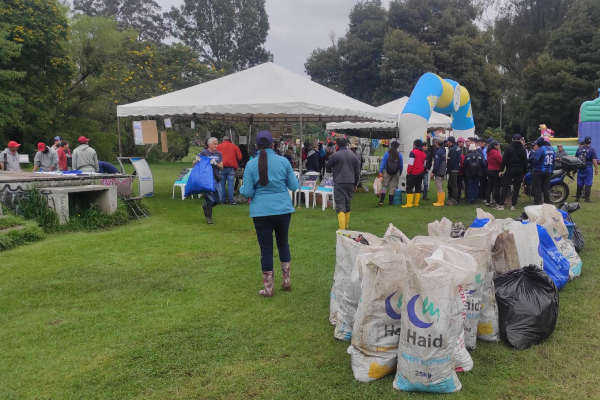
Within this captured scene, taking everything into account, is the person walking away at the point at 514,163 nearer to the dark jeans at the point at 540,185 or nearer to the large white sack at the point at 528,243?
the dark jeans at the point at 540,185

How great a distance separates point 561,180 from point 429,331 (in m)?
9.21

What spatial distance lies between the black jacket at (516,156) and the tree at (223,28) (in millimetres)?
40060

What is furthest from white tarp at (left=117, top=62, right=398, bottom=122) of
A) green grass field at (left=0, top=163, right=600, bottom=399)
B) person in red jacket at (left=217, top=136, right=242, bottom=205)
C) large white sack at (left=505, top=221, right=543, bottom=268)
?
large white sack at (left=505, top=221, right=543, bottom=268)

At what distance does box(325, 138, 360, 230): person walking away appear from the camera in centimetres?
700

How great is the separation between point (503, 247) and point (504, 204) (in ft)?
23.9

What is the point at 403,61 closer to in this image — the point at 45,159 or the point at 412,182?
the point at 412,182

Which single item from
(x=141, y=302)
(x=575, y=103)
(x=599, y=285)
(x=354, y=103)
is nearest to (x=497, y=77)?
(x=575, y=103)

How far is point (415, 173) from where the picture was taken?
1025 cm

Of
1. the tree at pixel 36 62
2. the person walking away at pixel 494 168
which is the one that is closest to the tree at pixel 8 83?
the tree at pixel 36 62

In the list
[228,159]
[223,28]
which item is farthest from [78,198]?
[223,28]

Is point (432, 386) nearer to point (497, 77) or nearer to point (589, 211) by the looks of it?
point (589, 211)

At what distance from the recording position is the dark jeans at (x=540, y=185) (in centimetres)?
914

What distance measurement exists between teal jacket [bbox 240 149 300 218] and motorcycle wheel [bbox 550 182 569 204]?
8.31m

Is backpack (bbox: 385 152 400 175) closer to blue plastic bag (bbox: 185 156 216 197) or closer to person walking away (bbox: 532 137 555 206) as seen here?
person walking away (bbox: 532 137 555 206)
